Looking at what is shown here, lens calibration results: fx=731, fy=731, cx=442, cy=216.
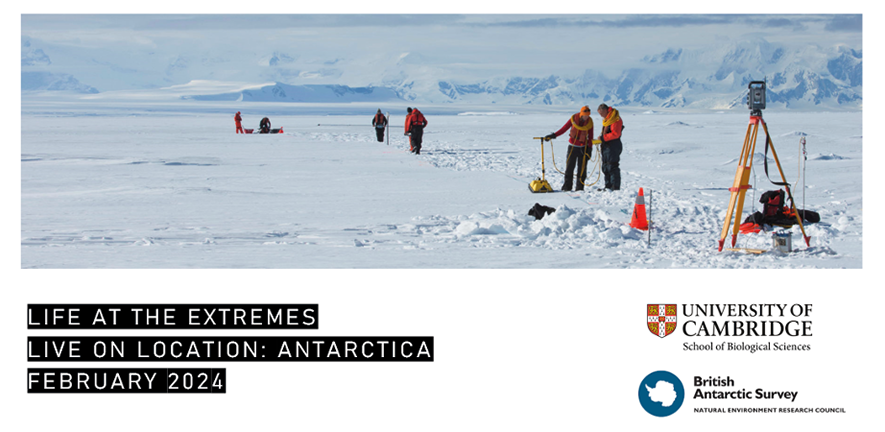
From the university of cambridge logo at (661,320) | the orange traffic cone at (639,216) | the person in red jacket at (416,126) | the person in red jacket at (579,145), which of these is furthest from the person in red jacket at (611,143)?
the person in red jacket at (416,126)

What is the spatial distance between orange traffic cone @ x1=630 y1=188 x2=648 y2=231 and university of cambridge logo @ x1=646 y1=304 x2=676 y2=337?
2.97 metres

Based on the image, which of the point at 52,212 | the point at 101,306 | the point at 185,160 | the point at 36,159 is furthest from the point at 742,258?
the point at 36,159

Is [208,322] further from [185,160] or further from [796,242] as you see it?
[185,160]

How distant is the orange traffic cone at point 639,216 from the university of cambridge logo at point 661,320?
9.73 feet

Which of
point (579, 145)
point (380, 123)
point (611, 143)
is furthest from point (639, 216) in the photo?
point (380, 123)

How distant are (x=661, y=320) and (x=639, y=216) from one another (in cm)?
308

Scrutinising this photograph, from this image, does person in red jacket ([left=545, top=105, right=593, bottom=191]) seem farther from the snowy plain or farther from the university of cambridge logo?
the university of cambridge logo

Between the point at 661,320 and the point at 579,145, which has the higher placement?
the point at 579,145

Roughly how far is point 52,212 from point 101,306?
4.99 m

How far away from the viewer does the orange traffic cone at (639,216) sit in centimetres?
799

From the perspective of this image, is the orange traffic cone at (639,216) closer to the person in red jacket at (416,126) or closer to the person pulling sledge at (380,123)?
the person in red jacket at (416,126)

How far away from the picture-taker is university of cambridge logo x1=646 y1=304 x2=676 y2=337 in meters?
5.07

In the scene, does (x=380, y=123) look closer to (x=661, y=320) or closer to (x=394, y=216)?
(x=394, y=216)

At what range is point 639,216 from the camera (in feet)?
26.3
